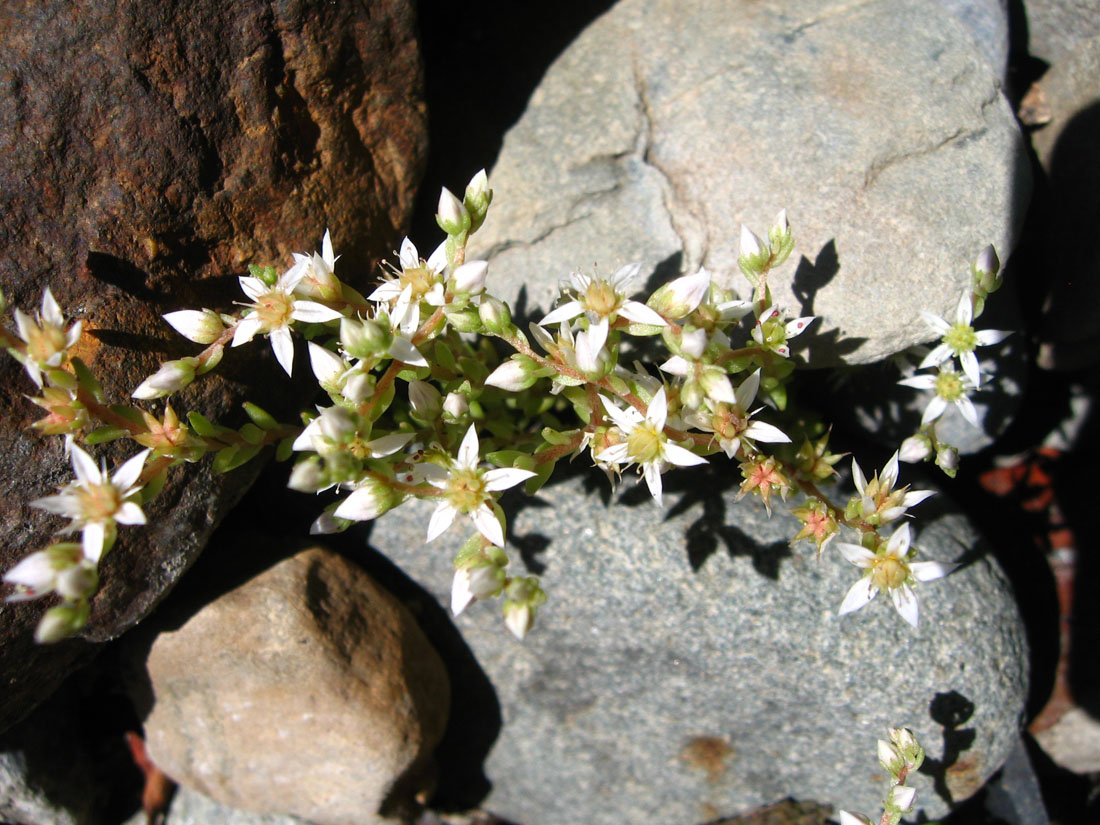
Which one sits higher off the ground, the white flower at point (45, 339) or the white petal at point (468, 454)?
the white flower at point (45, 339)

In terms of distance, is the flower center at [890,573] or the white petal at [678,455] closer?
the white petal at [678,455]

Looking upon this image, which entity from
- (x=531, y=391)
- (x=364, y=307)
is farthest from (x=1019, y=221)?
(x=364, y=307)

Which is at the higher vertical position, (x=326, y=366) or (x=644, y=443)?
(x=326, y=366)

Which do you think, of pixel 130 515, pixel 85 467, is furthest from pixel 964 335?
pixel 85 467

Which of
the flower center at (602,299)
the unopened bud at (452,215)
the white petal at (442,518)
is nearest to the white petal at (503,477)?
the white petal at (442,518)

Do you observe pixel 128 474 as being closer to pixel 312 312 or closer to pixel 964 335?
pixel 312 312

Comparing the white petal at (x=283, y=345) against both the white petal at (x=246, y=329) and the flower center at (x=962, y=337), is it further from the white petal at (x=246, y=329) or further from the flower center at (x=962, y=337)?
the flower center at (x=962, y=337)

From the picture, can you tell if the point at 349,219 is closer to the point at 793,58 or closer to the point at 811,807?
the point at 793,58
